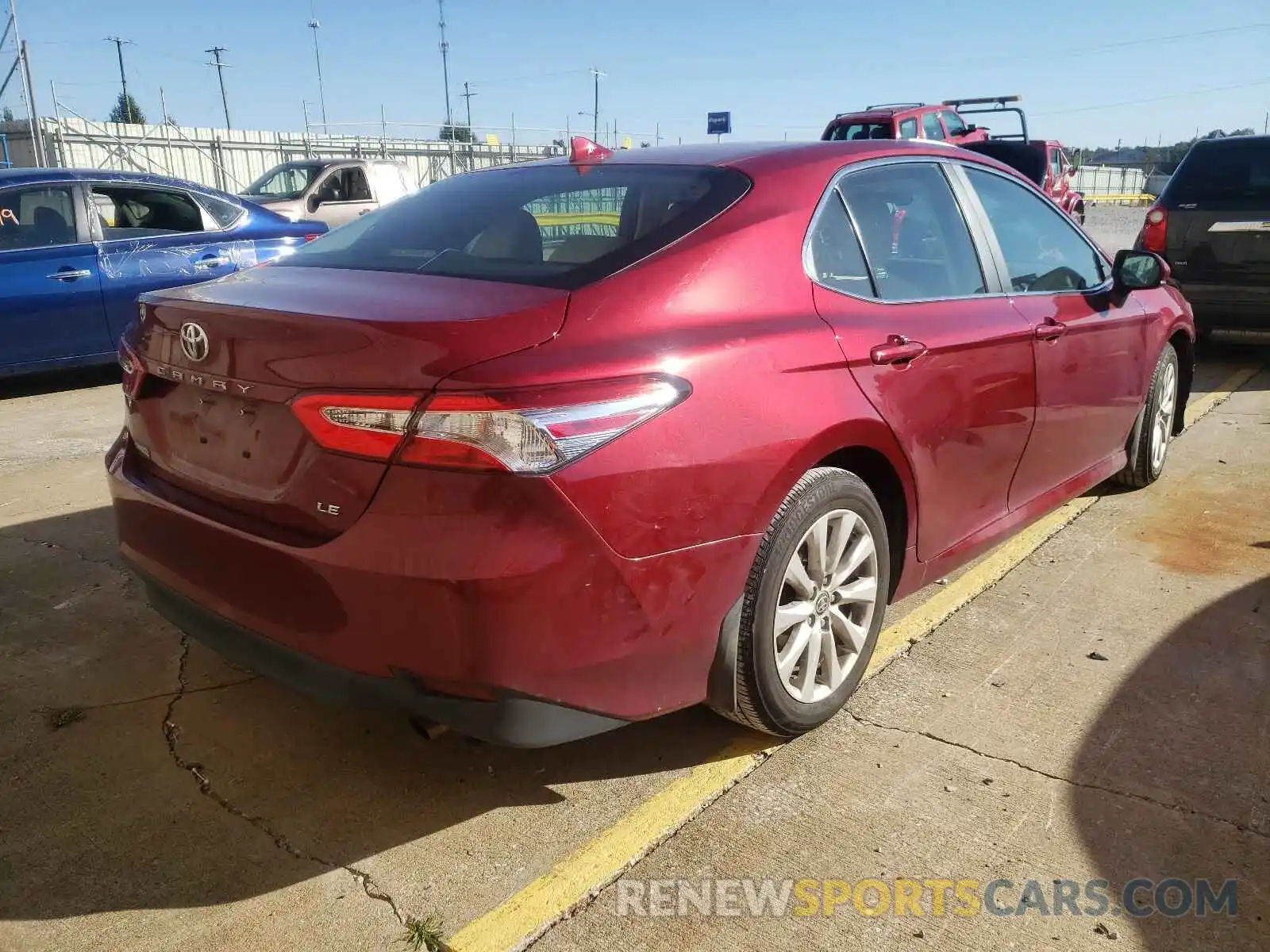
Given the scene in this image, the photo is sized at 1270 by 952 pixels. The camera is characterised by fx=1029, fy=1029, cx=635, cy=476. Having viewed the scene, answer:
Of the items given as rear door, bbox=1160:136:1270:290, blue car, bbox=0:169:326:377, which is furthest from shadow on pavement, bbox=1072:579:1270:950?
blue car, bbox=0:169:326:377

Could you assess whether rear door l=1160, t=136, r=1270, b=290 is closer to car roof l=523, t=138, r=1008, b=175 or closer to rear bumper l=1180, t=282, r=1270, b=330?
rear bumper l=1180, t=282, r=1270, b=330

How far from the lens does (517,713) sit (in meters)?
2.17

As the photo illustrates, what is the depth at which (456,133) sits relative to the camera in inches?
1318

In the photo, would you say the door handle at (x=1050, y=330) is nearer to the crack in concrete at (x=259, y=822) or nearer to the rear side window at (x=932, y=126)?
the crack in concrete at (x=259, y=822)

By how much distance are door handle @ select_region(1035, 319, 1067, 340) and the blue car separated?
16.5 ft

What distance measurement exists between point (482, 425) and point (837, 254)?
130 centimetres

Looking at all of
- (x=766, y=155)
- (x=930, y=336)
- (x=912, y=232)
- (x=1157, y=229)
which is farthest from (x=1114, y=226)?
(x=766, y=155)

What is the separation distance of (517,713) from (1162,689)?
2094 millimetres

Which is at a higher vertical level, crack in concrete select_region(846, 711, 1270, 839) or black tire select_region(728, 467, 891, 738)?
black tire select_region(728, 467, 891, 738)

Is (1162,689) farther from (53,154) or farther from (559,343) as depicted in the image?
(53,154)

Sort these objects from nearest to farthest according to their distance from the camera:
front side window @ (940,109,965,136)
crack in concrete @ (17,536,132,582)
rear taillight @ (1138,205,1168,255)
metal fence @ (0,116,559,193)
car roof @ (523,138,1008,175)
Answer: car roof @ (523,138,1008,175) < crack in concrete @ (17,536,132,582) < rear taillight @ (1138,205,1168,255) < front side window @ (940,109,965,136) < metal fence @ (0,116,559,193)

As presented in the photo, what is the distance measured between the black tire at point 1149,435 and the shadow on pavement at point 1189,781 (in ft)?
4.77

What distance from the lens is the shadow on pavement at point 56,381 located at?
7633 millimetres

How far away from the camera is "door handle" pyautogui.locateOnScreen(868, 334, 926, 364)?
2809mm
